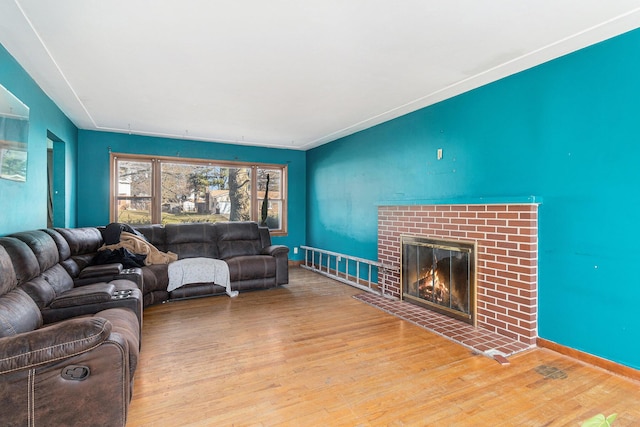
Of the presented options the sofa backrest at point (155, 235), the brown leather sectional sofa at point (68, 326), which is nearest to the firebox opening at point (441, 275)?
the brown leather sectional sofa at point (68, 326)

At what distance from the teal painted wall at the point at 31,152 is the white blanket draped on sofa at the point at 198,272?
145 centimetres

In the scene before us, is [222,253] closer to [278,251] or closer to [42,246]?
[278,251]

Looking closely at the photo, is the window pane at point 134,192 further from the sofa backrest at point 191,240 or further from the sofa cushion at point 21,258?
the sofa cushion at point 21,258

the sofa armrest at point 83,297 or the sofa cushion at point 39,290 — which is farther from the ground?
the sofa cushion at point 39,290

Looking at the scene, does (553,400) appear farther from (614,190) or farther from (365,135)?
(365,135)

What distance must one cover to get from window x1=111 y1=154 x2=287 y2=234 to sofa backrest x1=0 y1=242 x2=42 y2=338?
12.3 feet

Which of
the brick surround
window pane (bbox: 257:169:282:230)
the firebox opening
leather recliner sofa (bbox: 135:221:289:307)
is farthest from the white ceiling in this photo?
window pane (bbox: 257:169:282:230)

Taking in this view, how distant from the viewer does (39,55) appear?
9.00 ft

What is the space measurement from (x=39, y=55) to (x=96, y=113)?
5.95ft

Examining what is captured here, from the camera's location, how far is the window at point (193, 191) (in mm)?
5648

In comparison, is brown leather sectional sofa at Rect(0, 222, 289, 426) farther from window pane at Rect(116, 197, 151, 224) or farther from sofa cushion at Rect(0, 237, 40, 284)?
window pane at Rect(116, 197, 151, 224)

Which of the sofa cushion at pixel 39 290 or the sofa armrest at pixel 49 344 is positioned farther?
the sofa cushion at pixel 39 290

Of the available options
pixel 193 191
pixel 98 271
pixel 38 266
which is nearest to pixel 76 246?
pixel 98 271

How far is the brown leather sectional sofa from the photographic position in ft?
4.61
